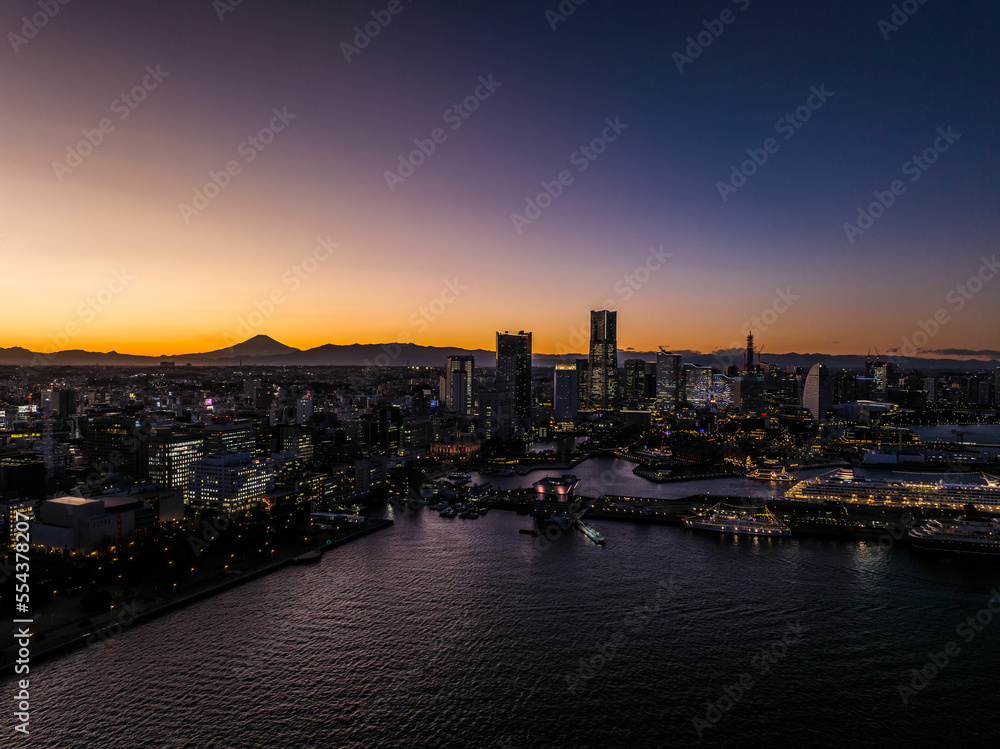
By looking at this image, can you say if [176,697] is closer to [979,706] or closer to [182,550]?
[182,550]

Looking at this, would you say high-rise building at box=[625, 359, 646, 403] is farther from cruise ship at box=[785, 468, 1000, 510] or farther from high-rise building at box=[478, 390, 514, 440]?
cruise ship at box=[785, 468, 1000, 510]

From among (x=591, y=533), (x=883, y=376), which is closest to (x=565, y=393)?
(x=883, y=376)

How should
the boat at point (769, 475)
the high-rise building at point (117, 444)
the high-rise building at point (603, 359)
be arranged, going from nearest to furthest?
the high-rise building at point (117, 444), the boat at point (769, 475), the high-rise building at point (603, 359)

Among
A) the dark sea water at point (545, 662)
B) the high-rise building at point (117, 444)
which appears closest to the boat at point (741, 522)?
the dark sea water at point (545, 662)

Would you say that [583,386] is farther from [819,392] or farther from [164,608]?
[164,608]

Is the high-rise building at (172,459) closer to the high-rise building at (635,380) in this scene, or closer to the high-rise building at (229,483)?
the high-rise building at (229,483)

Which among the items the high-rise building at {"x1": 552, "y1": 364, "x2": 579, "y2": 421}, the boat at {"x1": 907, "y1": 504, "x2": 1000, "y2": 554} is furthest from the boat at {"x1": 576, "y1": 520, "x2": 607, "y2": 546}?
the high-rise building at {"x1": 552, "y1": 364, "x2": 579, "y2": 421}
